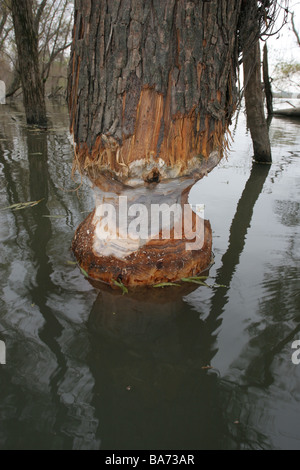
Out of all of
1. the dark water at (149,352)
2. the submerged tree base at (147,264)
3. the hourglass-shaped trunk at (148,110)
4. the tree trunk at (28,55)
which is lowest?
the dark water at (149,352)

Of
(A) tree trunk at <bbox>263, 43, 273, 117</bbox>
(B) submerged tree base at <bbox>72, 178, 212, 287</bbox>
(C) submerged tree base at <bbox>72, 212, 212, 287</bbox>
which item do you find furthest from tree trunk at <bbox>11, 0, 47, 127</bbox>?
(A) tree trunk at <bbox>263, 43, 273, 117</bbox>

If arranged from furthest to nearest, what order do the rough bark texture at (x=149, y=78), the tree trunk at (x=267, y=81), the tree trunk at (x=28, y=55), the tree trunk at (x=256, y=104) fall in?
the tree trunk at (x=267, y=81) < the tree trunk at (x=28, y=55) < the tree trunk at (x=256, y=104) < the rough bark texture at (x=149, y=78)

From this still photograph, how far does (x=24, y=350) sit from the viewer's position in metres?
1.55

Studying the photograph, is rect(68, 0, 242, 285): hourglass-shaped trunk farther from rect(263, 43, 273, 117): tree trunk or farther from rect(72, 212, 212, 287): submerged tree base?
rect(263, 43, 273, 117): tree trunk

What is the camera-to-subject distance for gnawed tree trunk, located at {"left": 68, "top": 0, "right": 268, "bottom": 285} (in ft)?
6.02

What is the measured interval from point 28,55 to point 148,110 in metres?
6.61

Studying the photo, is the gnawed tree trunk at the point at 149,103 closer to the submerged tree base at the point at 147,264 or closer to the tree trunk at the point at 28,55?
the submerged tree base at the point at 147,264

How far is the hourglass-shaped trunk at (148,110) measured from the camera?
1.84 meters

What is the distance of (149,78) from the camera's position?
1.87m

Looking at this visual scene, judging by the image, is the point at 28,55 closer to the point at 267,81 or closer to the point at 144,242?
the point at 144,242

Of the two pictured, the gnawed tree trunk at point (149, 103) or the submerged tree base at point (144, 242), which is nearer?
the gnawed tree trunk at point (149, 103)

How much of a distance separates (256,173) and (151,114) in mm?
3363

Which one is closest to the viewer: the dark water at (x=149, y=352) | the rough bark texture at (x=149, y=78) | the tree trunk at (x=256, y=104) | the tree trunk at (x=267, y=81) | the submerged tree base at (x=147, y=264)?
the dark water at (x=149, y=352)

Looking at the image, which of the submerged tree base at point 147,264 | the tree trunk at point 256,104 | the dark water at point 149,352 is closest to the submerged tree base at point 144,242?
the submerged tree base at point 147,264
